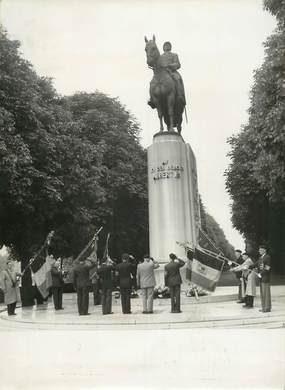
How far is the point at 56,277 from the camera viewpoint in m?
19.1

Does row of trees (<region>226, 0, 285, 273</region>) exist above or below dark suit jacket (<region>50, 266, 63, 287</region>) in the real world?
above

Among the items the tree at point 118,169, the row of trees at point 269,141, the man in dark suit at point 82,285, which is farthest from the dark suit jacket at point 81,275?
the tree at point 118,169

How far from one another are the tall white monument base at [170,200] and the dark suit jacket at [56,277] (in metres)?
3.62

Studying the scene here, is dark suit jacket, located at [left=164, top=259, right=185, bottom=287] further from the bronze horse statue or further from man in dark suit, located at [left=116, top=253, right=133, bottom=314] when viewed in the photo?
the bronze horse statue

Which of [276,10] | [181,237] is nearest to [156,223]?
[181,237]

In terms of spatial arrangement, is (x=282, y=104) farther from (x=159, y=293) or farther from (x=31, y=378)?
(x=31, y=378)

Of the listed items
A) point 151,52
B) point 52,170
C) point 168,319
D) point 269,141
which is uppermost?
point 151,52

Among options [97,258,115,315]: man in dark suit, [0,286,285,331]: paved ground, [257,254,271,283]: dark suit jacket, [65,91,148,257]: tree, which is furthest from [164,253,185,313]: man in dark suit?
[65,91,148,257]: tree

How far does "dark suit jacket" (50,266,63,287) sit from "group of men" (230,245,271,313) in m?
6.07

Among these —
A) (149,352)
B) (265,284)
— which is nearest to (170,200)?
(265,284)

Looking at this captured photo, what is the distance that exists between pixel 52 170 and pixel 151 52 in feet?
23.0

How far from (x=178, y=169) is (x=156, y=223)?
87.6 inches

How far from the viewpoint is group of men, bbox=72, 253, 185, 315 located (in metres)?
15.3

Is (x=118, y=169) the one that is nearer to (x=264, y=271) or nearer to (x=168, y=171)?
(x=168, y=171)
